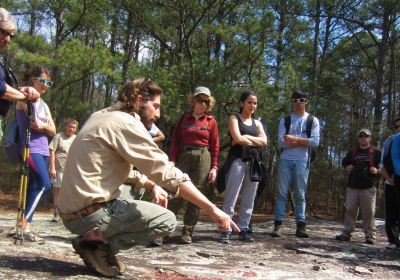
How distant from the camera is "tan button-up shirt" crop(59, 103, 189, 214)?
264cm

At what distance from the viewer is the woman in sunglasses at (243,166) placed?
211 inches

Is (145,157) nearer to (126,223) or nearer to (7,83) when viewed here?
(126,223)

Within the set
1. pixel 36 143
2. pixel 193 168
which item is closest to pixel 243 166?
pixel 193 168

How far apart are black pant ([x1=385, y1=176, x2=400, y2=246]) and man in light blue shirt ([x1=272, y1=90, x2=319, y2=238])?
1.07m

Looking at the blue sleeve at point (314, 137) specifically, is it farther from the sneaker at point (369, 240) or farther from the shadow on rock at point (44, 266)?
the shadow on rock at point (44, 266)

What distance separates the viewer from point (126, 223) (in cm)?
280

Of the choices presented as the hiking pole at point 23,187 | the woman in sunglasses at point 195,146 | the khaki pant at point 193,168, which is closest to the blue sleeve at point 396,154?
the woman in sunglasses at point 195,146

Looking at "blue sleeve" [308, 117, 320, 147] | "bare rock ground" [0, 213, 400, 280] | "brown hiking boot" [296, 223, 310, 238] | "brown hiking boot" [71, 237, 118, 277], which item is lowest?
"bare rock ground" [0, 213, 400, 280]

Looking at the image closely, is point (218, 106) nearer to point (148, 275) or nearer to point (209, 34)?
point (209, 34)

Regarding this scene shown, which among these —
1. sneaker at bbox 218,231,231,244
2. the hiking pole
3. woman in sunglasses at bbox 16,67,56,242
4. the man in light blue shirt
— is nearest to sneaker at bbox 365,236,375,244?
the man in light blue shirt

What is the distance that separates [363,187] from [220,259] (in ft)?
9.29

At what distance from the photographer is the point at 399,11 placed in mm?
16797

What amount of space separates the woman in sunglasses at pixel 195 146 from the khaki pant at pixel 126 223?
7.23 feet

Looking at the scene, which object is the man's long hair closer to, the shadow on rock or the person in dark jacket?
the shadow on rock
